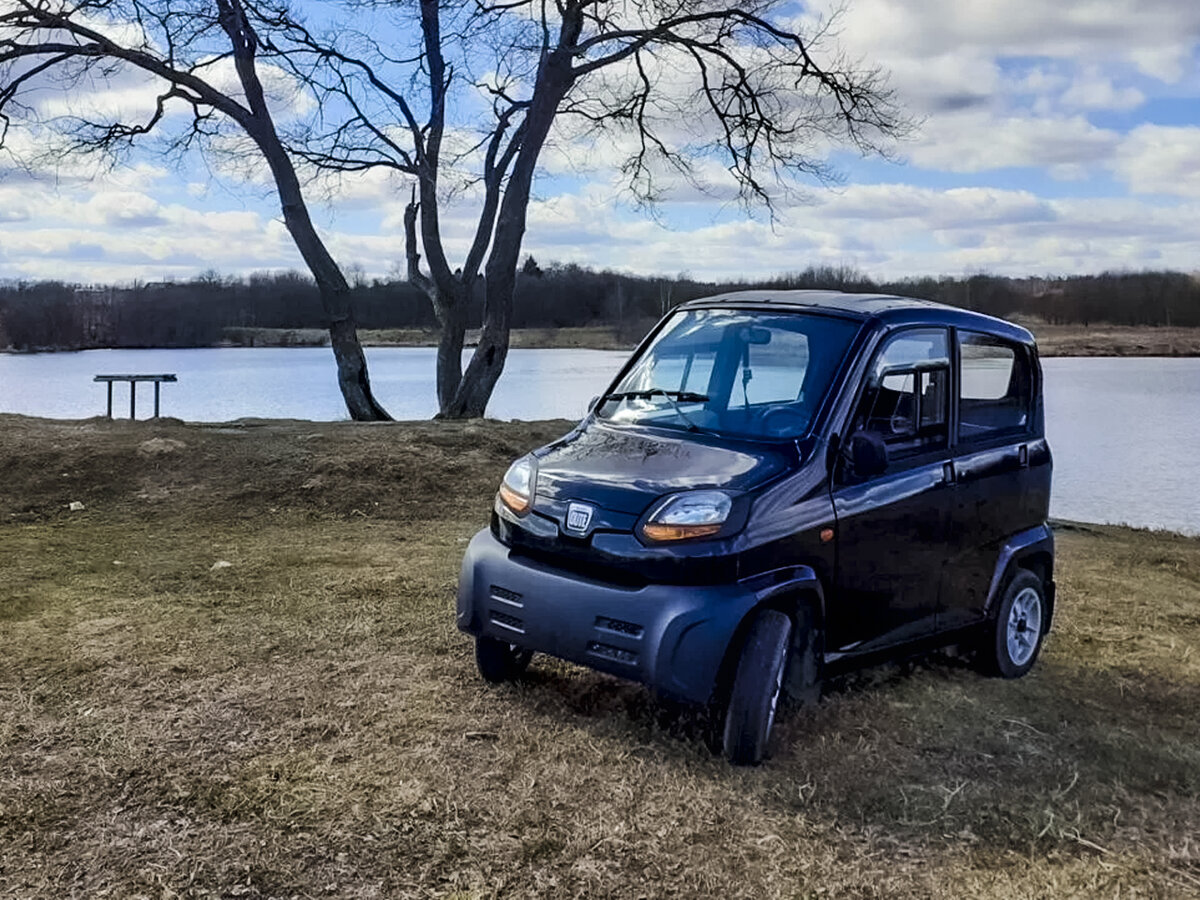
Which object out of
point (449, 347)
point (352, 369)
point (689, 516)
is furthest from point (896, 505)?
point (449, 347)

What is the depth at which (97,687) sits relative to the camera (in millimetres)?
4777

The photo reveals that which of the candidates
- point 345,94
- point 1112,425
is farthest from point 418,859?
point 1112,425

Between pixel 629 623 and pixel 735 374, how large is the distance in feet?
4.78

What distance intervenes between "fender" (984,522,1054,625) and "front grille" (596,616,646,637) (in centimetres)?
213

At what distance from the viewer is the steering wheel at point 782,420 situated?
443cm

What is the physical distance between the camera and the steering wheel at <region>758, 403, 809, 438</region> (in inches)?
175

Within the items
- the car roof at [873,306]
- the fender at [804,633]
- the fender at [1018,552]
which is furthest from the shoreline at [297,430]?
the fender at [804,633]

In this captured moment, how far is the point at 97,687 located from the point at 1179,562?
8.46 m

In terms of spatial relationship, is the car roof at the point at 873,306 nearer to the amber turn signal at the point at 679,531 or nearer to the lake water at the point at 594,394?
the amber turn signal at the point at 679,531

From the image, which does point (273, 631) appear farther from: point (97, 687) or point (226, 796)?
point (226, 796)

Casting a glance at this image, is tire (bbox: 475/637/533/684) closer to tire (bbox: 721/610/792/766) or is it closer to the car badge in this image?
the car badge

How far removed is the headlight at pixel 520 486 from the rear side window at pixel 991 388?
2067 millimetres

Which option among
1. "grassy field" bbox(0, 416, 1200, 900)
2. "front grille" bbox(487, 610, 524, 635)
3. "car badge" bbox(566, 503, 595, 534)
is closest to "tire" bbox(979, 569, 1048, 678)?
"grassy field" bbox(0, 416, 1200, 900)

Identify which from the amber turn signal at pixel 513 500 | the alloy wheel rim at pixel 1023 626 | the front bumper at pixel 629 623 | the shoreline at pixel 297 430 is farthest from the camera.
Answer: the shoreline at pixel 297 430
